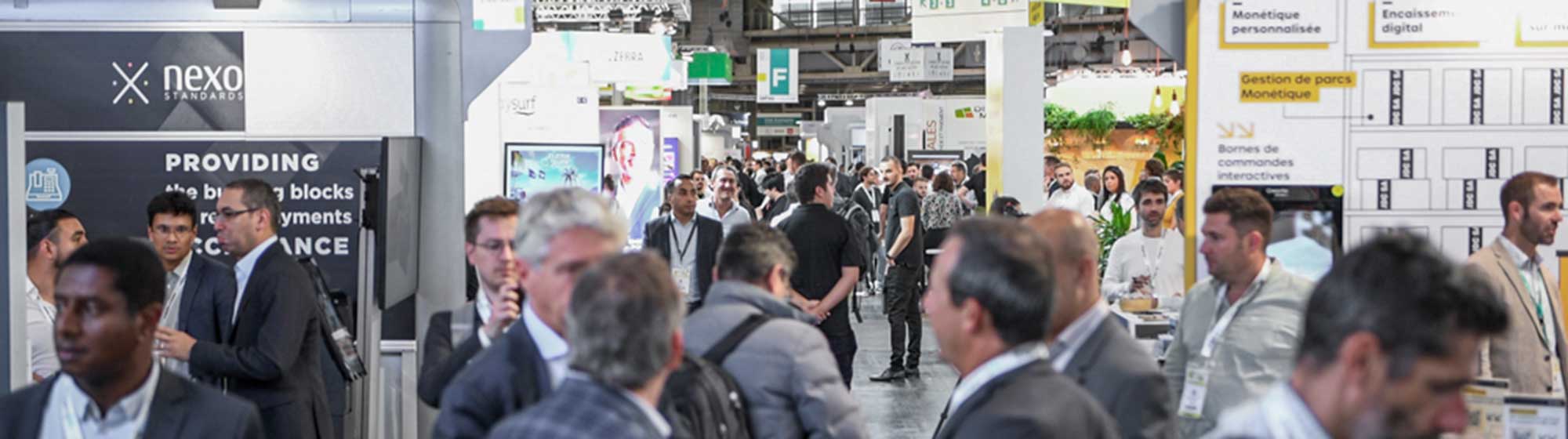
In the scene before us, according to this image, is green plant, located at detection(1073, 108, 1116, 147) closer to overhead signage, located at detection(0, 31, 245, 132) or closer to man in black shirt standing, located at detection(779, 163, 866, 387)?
man in black shirt standing, located at detection(779, 163, 866, 387)

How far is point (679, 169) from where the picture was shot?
55.7ft

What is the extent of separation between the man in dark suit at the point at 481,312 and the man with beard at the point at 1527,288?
2.58m

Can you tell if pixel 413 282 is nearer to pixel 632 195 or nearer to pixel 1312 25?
pixel 1312 25

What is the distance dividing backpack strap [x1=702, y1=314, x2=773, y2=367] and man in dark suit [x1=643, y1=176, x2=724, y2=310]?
353 cm

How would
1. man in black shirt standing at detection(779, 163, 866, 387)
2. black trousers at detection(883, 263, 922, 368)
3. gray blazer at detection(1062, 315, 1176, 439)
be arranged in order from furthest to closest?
black trousers at detection(883, 263, 922, 368)
man in black shirt standing at detection(779, 163, 866, 387)
gray blazer at detection(1062, 315, 1176, 439)

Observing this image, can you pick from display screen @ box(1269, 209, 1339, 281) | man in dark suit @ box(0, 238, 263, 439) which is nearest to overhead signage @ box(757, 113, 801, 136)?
display screen @ box(1269, 209, 1339, 281)

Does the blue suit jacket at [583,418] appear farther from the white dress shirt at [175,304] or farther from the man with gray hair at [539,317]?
the white dress shirt at [175,304]

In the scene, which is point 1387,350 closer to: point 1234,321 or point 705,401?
point 705,401

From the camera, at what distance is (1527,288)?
4086 mm

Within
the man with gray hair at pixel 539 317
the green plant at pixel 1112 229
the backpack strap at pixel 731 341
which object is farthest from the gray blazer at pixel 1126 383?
the green plant at pixel 1112 229

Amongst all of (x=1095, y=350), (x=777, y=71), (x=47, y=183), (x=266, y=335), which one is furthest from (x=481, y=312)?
(x=777, y=71)

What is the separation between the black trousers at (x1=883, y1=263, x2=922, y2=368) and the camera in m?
8.92

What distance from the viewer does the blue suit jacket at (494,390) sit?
2.32 metres

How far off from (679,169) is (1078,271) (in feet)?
47.2
